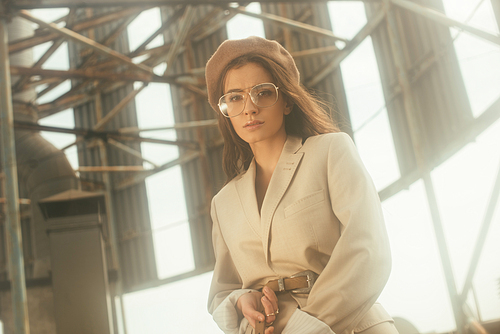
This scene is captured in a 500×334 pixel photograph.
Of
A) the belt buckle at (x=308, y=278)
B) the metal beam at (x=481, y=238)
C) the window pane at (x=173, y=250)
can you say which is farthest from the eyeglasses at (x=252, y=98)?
the window pane at (x=173, y=250)

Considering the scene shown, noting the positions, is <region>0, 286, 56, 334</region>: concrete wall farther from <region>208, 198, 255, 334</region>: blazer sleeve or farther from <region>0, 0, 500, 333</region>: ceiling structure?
<region>208, 198, 255, 334</region>: blazer sleeve

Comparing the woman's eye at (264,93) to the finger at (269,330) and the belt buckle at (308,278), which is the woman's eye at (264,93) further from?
the finger at (269,330)

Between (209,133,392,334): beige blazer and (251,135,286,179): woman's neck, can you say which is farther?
(251,135,286,179): woman's neck

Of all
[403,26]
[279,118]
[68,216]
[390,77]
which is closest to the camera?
[279,118]

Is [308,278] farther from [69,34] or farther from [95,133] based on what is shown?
[95,133]

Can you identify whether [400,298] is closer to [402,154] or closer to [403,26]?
[402,154]

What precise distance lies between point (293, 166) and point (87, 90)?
15.7m

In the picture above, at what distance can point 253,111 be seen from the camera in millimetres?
1664

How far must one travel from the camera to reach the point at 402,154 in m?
9.16

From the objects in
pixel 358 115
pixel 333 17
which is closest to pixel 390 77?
pixel 358 115

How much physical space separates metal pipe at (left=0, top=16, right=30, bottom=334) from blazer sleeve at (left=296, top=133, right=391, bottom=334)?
14.8ft

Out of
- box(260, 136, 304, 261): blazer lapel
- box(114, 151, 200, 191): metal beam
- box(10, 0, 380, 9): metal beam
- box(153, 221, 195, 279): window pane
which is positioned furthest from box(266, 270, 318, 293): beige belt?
box(153, 221, 195, 279): window pane

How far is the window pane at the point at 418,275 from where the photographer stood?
23.6ft

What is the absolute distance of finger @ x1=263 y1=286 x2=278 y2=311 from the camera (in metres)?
1.51
